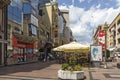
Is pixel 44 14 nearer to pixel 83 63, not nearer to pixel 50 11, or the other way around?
pixel 50 11

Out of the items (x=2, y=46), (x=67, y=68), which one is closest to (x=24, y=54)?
(x=2, y=46)

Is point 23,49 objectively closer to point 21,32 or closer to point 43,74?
point 21,32

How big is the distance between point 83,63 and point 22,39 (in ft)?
66.7

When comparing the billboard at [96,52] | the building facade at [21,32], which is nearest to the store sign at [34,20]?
the building facade at [21,32]

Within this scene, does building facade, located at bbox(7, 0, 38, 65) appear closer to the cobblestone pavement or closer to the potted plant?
the cobblestone pavement

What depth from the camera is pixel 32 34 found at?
220 feet

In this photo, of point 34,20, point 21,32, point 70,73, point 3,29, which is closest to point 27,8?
point 34,20

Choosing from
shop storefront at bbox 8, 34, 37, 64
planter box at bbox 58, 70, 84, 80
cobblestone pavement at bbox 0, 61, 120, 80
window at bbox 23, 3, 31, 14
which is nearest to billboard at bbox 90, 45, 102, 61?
cobblestone pavement at bbox 0, 61, 120, 80

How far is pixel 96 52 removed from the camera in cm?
3575

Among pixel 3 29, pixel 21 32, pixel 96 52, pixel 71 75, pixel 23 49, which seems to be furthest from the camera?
pixel 23 49

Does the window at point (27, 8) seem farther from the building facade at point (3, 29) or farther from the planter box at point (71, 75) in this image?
the planter box at point (71, 75)

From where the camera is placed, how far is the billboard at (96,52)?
3553 centimetres

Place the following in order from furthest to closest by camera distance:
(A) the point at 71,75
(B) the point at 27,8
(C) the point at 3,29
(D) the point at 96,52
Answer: (B) the point at 27,8
(C) the point at 3,29
(D) the point at 96,52
(A) the point at 71,75

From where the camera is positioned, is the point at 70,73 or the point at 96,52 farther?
the point at 96,52
